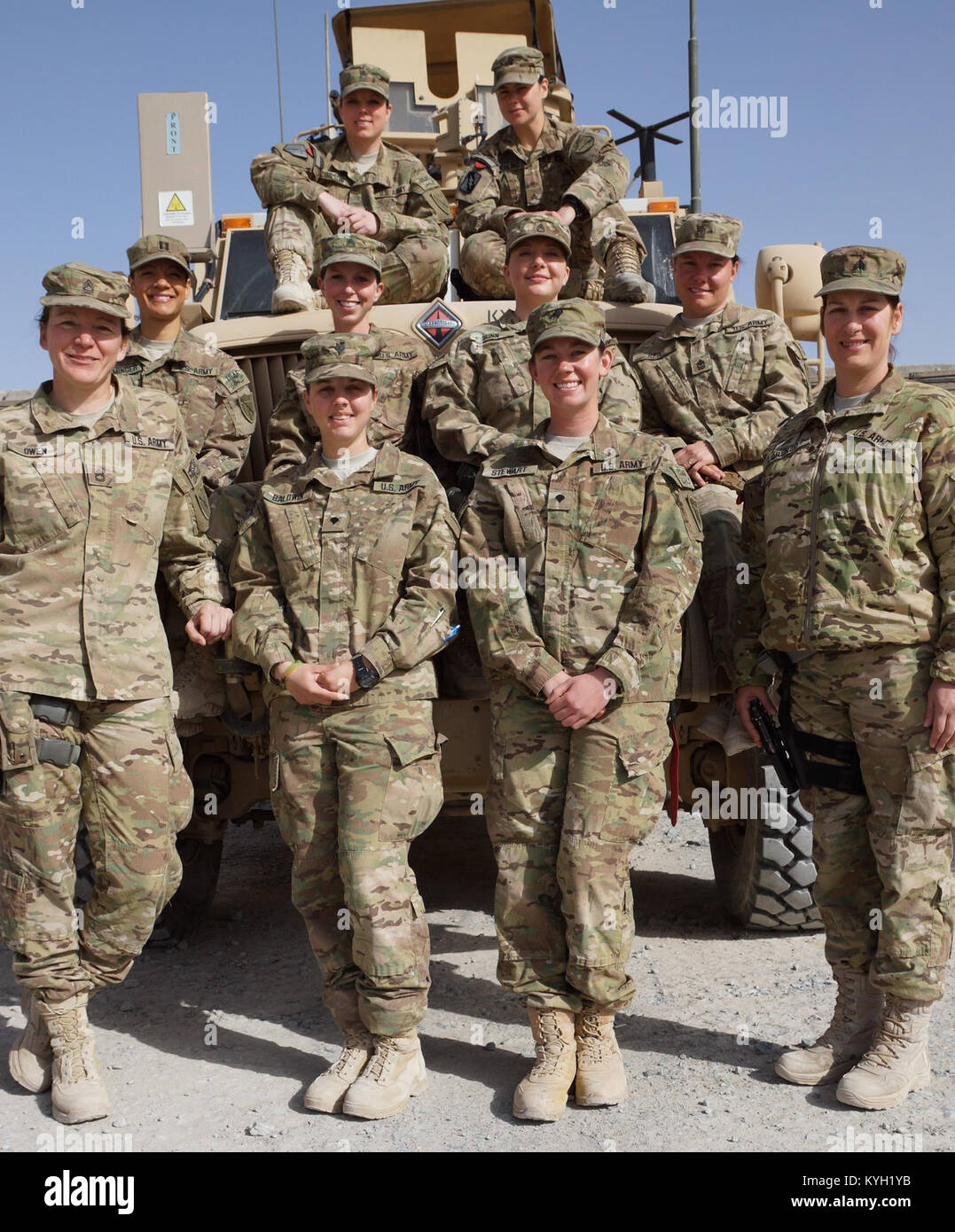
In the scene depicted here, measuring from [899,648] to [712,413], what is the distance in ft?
4.05

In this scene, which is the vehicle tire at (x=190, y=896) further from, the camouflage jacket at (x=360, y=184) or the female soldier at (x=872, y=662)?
the camouflage jacket at (x=360, y=184)

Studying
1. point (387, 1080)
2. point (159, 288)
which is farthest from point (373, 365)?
point (387, 1080)

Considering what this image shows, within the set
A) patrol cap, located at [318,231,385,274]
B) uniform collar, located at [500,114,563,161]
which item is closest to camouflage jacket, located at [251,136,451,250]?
uniform collar, located at [500,114,563,161]

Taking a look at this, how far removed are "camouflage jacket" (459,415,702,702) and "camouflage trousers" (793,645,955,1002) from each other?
45 cm

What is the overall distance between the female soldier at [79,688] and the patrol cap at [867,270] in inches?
73.1

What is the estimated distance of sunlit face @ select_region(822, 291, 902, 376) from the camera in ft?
11.4

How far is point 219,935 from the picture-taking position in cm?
503

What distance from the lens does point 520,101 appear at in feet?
17.7

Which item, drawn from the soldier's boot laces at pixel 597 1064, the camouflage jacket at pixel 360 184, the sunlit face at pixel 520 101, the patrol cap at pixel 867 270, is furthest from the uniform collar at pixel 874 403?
the sunlit face at pixel 520 101

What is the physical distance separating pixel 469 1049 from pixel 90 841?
1.21 metres

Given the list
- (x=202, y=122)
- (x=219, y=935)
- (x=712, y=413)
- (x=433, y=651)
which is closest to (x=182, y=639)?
(x=433, y=651)

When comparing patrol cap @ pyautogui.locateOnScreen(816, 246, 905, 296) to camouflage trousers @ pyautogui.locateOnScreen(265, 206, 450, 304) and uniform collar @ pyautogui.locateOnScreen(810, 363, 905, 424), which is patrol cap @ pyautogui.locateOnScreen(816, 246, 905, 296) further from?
camouflage trousers @ pyautogui.locateOnScreen(265, 206, 450, 304)
